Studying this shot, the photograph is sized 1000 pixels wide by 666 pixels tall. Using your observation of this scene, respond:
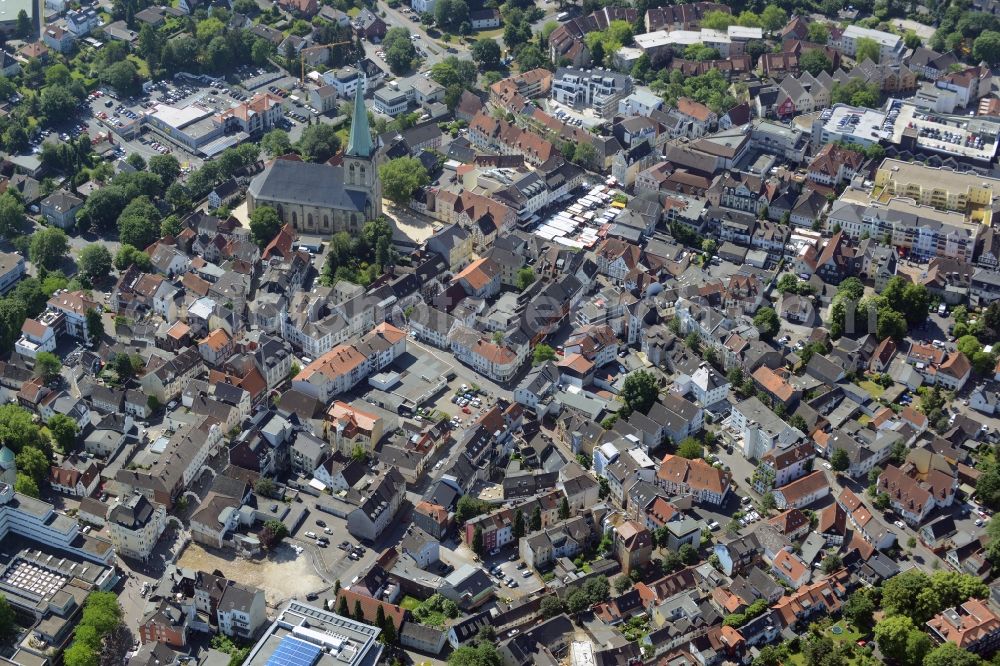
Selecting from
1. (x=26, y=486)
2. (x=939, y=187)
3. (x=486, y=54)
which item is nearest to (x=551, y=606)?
(x=26, y=486)

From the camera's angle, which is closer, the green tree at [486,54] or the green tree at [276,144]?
the green tree at [276,144]

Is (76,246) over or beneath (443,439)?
beneath

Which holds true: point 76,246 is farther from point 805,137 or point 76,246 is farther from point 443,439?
point 805,137

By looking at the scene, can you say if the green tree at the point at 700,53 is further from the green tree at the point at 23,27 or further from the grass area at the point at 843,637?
the grass area at the point at 843,637

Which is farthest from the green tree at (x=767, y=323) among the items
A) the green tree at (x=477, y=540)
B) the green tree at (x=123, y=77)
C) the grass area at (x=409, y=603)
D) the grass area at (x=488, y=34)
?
the green tree at (x=123, y=77)

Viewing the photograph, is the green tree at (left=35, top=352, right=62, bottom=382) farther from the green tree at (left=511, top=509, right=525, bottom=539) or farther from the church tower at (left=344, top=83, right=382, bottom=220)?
the green tree at (left=511, top=509, right=525, bottom=539)

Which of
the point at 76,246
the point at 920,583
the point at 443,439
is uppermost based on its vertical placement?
the point at 920,583

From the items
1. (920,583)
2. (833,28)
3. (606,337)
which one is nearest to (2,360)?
(606,337)
